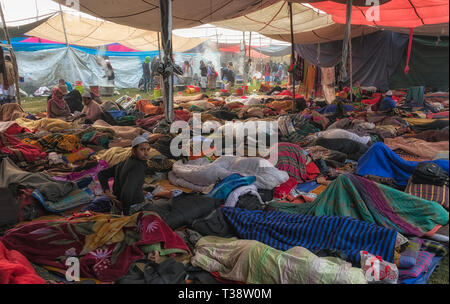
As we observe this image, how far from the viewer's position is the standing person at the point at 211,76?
18361 mm

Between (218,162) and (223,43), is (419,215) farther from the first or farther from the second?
(223,43)

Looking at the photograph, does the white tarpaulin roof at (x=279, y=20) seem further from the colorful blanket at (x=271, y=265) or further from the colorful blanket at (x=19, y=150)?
the colorful blanket at (x=271, y=265)

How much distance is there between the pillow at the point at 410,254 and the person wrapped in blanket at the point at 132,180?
2.26 m

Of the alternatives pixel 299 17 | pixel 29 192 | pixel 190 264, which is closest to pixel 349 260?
pixel 190 264

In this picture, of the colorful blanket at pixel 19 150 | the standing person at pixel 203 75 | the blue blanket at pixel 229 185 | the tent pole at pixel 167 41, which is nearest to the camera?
the blue blanket at pixel 229 185

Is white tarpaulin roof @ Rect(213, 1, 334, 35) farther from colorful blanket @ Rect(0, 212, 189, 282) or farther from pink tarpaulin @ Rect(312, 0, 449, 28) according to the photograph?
colorful blanket @ Rect(0, 212, 189, 282)

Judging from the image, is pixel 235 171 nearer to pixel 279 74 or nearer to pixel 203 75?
pixel 203 75

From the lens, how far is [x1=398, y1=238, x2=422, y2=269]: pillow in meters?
2.25

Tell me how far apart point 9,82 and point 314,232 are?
9139mm

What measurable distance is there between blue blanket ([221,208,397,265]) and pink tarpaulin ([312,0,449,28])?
19.3 ft

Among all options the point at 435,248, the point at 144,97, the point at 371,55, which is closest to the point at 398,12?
the point at 371,55

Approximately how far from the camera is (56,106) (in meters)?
7.66

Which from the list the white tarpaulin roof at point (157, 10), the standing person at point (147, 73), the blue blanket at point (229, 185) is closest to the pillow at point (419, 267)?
the blue blanket at point (229, 185)

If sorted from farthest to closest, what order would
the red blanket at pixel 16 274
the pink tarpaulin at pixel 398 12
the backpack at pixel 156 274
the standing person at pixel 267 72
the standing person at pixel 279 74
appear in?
the standing person at pixel 279 74 < the standing person at pixel 267 72 < the pink tarpaulin at pixel 398 12 < the backpack at pixel 156 274 < the red blanket at pixel 16 274
